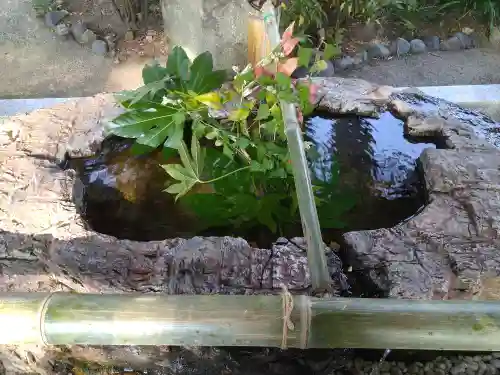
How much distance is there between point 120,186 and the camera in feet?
8.79

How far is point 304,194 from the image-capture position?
5.97ft

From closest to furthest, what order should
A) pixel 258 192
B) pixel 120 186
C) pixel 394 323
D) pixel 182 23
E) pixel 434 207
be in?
pixel 394 323, pixel 434 207, pixel 258 192, pixel 120 186, pixel 182 23

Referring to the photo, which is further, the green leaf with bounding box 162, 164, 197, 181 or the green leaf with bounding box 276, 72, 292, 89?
the green leaf with bounding box 162, 164, 197, 181

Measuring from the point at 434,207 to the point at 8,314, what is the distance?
70.5 inches

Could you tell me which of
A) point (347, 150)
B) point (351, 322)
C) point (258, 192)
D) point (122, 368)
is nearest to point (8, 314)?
point (351, 322)

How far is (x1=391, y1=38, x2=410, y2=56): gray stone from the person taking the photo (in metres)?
5.19

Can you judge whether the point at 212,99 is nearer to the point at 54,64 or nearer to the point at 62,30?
the point at 54,64

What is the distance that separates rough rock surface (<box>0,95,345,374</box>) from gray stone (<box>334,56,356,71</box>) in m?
3.20

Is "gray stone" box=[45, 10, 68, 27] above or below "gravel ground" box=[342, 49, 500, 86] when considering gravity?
above

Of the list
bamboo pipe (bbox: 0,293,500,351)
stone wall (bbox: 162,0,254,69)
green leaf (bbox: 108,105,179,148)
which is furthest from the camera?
stone wall (bbox: 162,0,254,69)

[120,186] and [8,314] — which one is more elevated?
[8,314]

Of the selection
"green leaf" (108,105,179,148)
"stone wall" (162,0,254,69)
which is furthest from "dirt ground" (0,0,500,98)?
"green leaf" (108,105,179,148)

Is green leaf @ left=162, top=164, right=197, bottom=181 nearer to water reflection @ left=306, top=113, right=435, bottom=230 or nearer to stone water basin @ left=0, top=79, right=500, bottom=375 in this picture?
stone water basin @ left=0, top=79, right=500, bottom=375

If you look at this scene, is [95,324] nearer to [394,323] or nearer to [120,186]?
[394,323]
